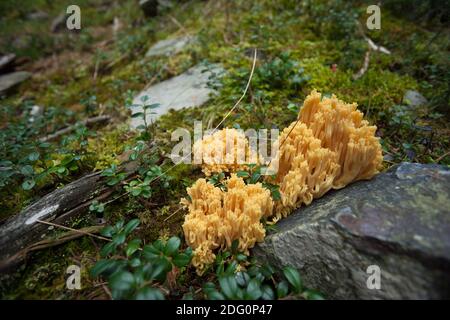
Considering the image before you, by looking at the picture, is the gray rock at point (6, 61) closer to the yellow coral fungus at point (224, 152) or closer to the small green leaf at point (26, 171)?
the small green leaf at point (26, 171)

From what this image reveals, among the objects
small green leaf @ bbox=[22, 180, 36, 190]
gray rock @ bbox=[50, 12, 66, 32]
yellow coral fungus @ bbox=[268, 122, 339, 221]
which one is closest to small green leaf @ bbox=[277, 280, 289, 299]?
yellow coral fungus @ bbox=[268, 122, 339, 221]

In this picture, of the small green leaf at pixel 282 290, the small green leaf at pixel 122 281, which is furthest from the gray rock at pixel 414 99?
the small green leaf at pixel 122 281

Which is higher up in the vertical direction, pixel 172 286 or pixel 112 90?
pixel 112 90

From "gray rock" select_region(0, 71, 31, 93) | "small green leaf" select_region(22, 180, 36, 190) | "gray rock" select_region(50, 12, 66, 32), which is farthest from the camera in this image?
"gray rock" select_region(50, 12, 66, 32)

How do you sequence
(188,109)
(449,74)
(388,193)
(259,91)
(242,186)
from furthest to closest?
(188,109) < (259,91) < (449,74) < (242,186) < (388,193)

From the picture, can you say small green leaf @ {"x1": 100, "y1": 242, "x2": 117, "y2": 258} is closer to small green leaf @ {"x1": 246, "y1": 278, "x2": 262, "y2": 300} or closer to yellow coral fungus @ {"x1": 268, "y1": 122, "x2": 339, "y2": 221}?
small green leaf @ {"x1": 246, "y1": 278, "x2": 262, "y2": 300}

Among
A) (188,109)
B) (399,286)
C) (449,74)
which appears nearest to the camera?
(399,286)

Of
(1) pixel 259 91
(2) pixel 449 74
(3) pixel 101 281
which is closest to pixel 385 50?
(2) pixel 449 74

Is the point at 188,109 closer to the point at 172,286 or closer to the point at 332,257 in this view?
the point at 172,286
